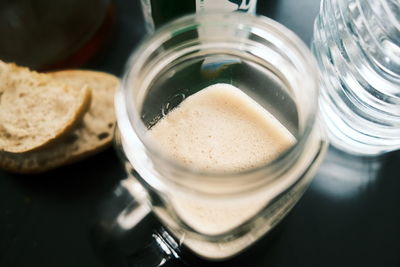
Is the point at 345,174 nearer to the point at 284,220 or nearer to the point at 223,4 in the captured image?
the point at 284,220

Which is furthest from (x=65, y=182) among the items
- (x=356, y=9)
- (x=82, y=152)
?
(x=356, y=9)

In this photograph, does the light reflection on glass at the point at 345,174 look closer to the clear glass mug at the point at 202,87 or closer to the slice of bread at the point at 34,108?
the clear glass mug at the point at 202,87

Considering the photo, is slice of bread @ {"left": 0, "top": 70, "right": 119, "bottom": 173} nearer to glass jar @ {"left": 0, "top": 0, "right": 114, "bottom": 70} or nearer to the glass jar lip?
glass jar @ {"left": 0, "top": 0, "right": 114, "bottom": 70}

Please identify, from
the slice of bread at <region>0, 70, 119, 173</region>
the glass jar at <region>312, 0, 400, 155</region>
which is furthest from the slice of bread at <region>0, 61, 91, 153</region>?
the glass jar at <region>312, 0, 400, 155</region>

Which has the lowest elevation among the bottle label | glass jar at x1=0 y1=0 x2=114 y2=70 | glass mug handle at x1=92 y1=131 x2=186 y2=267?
glass mug handle at x1=92 y1=131 x2=186 y2=267

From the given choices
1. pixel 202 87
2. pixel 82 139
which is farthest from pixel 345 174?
pixel 82 139

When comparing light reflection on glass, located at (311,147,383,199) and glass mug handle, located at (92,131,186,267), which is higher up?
light reflection on glass, located at (311,147,383,199)

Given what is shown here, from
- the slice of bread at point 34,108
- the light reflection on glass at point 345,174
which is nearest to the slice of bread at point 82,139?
the slice of bread at point 34,108
